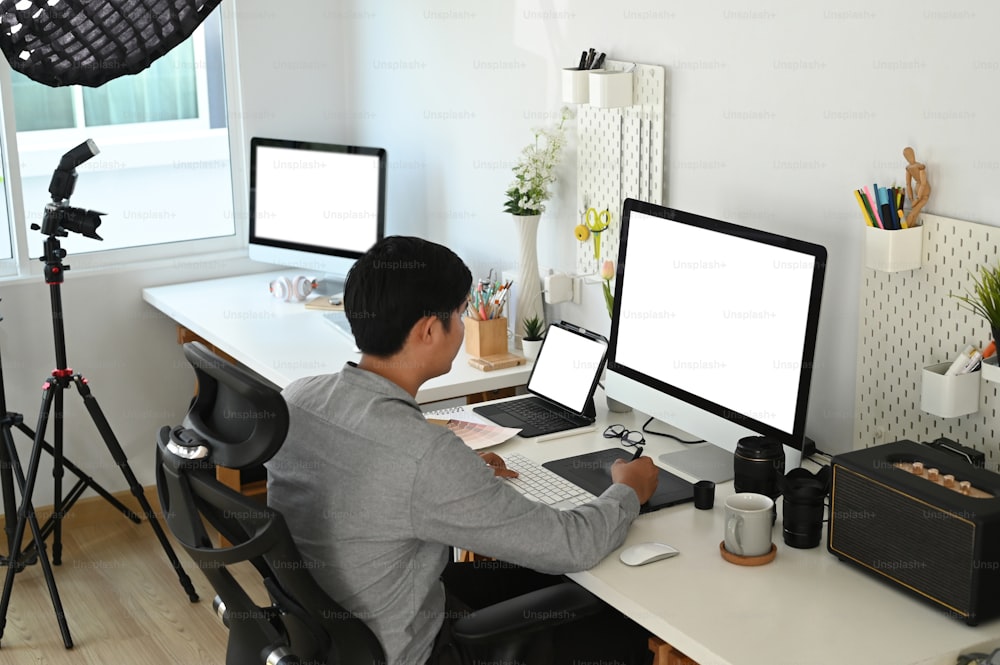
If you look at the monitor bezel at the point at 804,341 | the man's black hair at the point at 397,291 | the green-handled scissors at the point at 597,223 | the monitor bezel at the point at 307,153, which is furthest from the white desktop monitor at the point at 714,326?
the monitor bezel at the point at 307,153

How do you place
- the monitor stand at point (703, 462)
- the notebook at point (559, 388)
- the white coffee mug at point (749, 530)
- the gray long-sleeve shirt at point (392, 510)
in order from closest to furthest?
the gray long-sleeve shirt at point (392, 510) → the white coffee mug at point (749, 530) → the monitor stand at point (703, 462) → the notebook at point (559, 388)

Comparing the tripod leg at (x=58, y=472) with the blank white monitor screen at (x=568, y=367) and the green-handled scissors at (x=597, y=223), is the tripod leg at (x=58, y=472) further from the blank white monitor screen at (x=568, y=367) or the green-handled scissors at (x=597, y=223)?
the green-handled scissors at (x=597, y=223)

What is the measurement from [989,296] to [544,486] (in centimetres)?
84

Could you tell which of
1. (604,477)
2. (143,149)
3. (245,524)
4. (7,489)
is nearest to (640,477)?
(604,477)

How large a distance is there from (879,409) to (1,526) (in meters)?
2.77

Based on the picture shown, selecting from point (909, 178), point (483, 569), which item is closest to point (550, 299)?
point (483, 569)

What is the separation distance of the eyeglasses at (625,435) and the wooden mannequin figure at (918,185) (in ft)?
2.35

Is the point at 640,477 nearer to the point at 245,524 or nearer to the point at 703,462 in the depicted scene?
the point at 703,462

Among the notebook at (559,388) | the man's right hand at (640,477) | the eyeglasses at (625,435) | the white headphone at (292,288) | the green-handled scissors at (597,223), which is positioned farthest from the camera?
the white headphone at (292,288)

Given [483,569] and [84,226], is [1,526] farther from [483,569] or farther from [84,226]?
[483,569]

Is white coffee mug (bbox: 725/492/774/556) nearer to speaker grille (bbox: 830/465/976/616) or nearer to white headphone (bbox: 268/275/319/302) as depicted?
speaker grille (bbox: 830/465/976/616)

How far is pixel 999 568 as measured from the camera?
1.57 meters

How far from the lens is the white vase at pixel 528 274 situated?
293cm

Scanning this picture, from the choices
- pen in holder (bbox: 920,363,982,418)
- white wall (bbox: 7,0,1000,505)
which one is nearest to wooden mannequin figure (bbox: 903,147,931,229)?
white wall (bbox: 7,0,1000,505)
